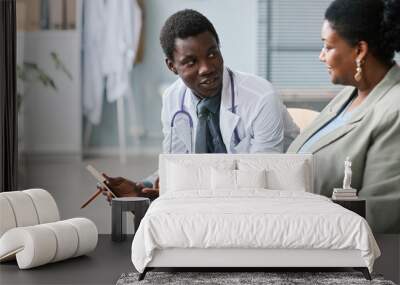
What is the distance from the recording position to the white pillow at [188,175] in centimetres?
620

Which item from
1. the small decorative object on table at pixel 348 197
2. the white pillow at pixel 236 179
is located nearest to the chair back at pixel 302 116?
the small decorative object on table at pixel 348 197

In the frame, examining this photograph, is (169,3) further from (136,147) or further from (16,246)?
(16,246)

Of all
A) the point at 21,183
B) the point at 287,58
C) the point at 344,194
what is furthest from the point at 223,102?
the point at 21,183

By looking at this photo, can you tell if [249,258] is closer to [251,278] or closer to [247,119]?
[251,278]

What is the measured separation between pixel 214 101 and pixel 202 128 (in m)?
0.24

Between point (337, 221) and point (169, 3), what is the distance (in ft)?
9.22

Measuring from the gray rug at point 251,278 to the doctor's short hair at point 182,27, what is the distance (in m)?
2.26

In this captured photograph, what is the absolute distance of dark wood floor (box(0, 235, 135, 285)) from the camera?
4.99m

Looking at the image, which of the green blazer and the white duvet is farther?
the green blazer

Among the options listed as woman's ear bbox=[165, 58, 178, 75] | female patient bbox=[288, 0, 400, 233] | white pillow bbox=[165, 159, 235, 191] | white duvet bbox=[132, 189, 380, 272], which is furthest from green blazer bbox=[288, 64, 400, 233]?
white duvet bbox=[132, 189, 380, 272]

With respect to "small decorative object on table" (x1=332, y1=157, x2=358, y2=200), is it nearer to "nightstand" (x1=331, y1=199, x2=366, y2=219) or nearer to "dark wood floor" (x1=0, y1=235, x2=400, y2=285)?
"nightstand" (x1=331, y1=199, x2=366, y2=219)

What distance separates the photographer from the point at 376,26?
6453 millimetres

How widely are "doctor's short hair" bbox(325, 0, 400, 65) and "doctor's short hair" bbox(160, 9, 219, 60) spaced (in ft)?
3.63

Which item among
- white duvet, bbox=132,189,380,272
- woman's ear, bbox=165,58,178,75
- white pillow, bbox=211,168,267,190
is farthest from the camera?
woman's ear, bbox=165,58,178,75
